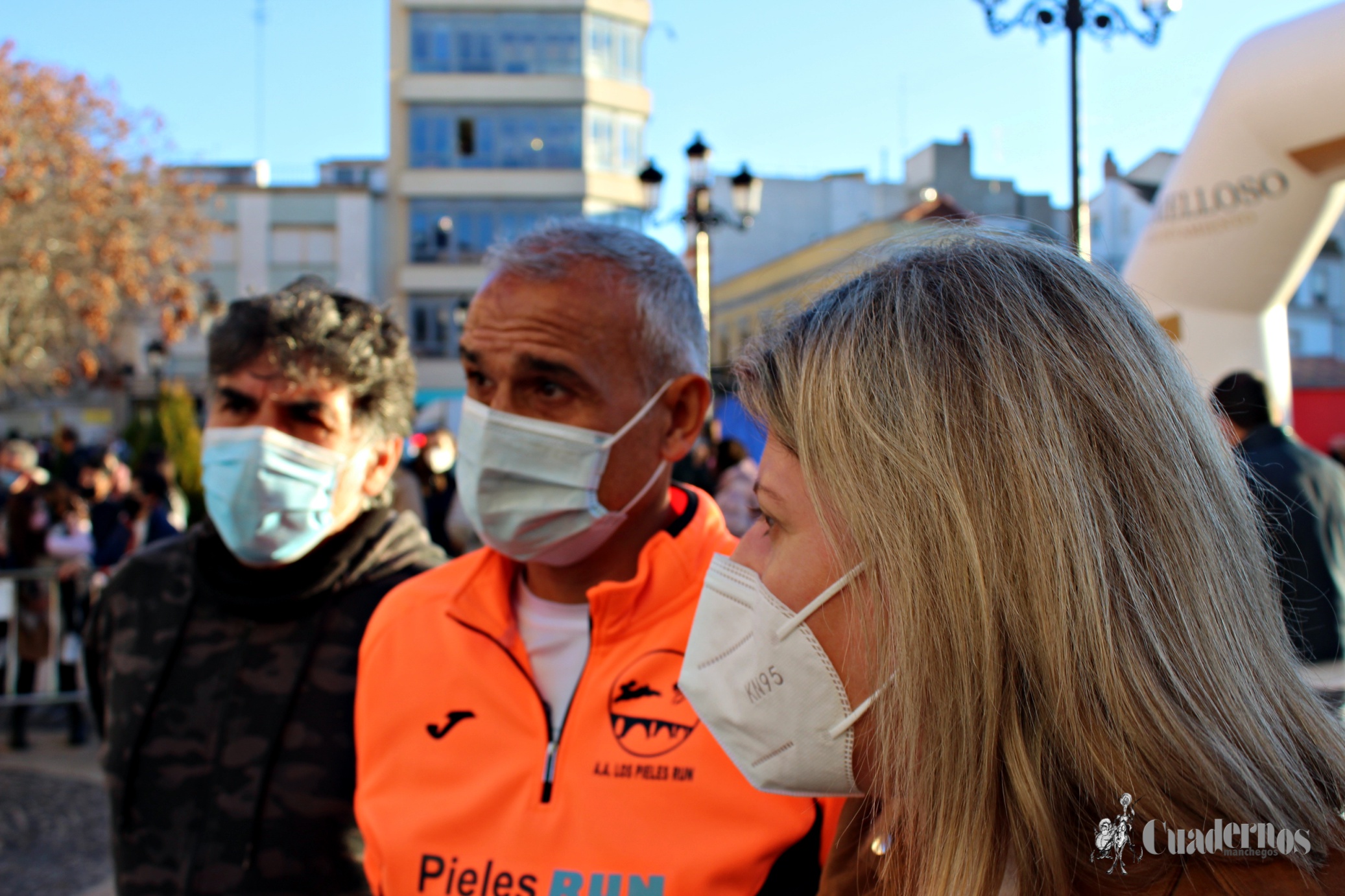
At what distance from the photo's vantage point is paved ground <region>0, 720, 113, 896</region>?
15.0ft

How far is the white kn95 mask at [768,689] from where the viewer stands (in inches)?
50.8

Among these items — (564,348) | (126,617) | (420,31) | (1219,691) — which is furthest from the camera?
(420,31)

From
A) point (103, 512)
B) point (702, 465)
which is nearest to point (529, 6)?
point (702, 465)

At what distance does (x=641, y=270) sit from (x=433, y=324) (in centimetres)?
3079

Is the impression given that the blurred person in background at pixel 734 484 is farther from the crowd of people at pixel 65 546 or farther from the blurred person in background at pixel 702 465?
the crowd of people at pixel 65 546

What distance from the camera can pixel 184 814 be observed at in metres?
2.27

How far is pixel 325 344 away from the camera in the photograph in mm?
2646

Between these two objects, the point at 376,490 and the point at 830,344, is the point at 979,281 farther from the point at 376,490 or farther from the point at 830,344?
the point at 376,490

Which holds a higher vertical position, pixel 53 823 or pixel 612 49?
pixel 612 49

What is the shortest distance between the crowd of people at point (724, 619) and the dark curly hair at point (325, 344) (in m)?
0.01

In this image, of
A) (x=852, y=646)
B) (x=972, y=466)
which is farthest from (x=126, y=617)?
(x=972, y=466)

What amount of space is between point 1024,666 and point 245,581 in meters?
2.08

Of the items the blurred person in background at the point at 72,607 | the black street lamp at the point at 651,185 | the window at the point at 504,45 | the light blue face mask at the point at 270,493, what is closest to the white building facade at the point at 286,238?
the window at the point at 504,45

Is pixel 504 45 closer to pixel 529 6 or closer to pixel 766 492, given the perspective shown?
pixel 529 6
